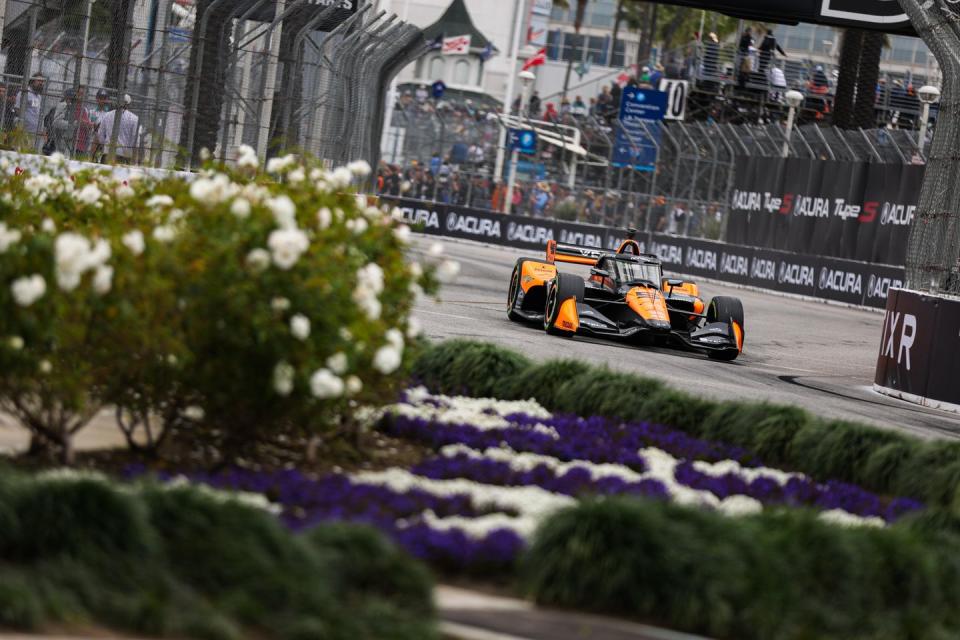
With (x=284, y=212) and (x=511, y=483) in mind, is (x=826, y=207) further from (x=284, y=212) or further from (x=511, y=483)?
(x=284, y=212)

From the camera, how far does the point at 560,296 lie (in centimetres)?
1597

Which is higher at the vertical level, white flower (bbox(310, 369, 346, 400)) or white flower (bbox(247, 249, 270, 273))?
white flower (bbox(247, 249, 270, 273))

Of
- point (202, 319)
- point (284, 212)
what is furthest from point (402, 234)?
point (202, 319)

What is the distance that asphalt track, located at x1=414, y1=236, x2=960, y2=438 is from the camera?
1267 centimetres

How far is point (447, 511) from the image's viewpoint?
6195mm

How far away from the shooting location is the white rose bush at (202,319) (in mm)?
6113

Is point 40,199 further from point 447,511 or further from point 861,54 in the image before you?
point 861,54

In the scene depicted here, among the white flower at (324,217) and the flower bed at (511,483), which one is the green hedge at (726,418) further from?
the white flower at (324,217)

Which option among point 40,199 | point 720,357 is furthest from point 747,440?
point 720,357

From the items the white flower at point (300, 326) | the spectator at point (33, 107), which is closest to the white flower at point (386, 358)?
the white flower at point (300, 326)

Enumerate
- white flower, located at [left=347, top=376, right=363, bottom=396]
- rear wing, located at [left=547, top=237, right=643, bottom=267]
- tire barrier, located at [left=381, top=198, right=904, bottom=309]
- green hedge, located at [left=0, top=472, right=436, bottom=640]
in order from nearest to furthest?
green hedge, located at [left=0, top=472, right=436, bottom=640] < white flower, located at [left=347, top=376, right=363, bottom=396] < rear wing, located at [left=547, top=237, right=643, bottom=267] < tire barrier, located at [left=381, top=198, right=904, bottom=309]

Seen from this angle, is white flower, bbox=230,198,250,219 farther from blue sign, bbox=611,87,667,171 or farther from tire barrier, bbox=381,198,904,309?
blue sign, bbox=611,87,667,171

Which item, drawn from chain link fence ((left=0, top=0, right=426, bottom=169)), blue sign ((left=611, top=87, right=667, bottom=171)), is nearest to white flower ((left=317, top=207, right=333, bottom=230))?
chain link fence ((left=0, top=0, right=426, bottom=169))

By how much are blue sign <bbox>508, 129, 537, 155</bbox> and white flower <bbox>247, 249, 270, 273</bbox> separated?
3067 cm
